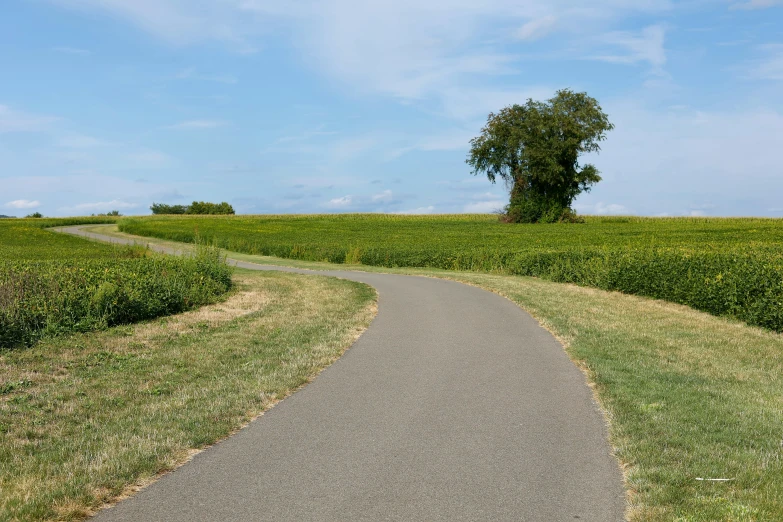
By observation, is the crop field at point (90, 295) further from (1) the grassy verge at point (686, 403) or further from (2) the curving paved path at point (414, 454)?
(1) the grassy verge at point (686, 403)

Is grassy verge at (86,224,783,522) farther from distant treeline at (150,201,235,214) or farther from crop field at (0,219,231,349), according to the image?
distant treeline at (150,201,235,214)

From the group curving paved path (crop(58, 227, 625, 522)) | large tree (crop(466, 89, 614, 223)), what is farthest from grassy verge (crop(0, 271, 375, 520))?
large tree (crop(466, 89, 614, 223))

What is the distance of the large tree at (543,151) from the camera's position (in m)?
75.4

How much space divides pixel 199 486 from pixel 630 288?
1887cm

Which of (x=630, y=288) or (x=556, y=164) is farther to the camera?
(x=556, y=164)

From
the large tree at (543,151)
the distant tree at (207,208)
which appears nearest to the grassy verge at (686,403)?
the large tree at (543,151)

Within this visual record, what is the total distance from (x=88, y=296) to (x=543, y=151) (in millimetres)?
66708

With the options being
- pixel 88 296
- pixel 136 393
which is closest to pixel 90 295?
pixel 88 296

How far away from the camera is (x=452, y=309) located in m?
16.5

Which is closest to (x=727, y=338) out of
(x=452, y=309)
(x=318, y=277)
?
(x=452, y=309)

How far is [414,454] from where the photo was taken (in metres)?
6.00

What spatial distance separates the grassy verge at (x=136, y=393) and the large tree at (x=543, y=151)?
64048 millimetres

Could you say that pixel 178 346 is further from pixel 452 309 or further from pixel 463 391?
Result: pixel 452 309

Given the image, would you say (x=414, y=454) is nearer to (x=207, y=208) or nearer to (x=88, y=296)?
(x=88, y=296)
